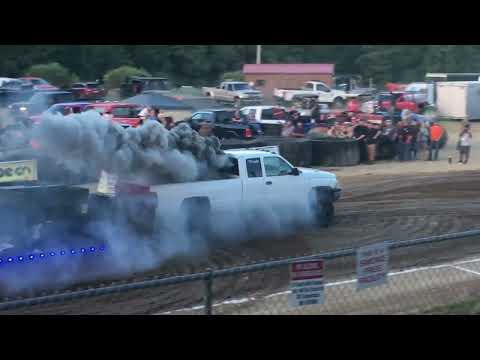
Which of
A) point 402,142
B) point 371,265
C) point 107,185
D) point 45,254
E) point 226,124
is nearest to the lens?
point 371,265

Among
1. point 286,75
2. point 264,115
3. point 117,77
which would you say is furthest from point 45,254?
point 286,75

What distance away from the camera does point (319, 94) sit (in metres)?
53.3

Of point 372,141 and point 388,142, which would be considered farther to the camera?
point 388,142

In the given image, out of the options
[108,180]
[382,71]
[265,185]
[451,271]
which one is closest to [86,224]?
[108,180]

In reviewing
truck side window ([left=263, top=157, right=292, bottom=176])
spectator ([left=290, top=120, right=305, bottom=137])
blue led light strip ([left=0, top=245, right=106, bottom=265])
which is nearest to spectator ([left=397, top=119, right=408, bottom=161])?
spectator ([left=290, top=120, right=305, bottom=137])

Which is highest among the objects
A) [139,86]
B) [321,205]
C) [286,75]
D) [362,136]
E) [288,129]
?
[286,75]

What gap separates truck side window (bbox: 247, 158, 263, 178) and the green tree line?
4532 centimetres

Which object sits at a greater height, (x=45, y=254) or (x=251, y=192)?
(x=251, y=192)

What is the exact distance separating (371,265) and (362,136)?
68.2ft

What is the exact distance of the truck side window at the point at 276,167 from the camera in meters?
14.9

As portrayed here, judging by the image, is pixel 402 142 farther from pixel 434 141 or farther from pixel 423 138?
pixel 434 141

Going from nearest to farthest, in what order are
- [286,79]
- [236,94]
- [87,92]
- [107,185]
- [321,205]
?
[107,185] < [321,205] < [87,92] < [236,94] < [286,79]

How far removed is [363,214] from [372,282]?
37.5 ft

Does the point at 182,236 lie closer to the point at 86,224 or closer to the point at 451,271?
the point at 86,224
